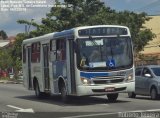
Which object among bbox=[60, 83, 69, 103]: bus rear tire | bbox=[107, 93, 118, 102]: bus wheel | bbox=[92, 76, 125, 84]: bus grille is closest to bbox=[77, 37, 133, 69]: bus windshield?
bbox=[92, 76, 125, 84]: bus grille

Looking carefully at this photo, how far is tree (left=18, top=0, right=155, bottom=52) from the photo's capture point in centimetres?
5112

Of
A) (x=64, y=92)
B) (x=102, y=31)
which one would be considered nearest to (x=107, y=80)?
(x=102, y=31)

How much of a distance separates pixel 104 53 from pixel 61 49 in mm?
2250

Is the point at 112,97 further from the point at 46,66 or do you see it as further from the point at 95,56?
the point at 46,66

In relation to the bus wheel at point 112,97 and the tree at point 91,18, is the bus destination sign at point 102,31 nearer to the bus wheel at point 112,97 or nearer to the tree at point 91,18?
the bus wheel at point 112,97

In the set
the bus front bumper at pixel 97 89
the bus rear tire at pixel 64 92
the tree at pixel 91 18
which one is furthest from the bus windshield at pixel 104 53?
the tree at pixel 91 18


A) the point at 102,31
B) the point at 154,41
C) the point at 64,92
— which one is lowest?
the point at 64,92

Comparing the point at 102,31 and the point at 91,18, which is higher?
the point at 91,18

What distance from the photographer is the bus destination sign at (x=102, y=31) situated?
20719mm

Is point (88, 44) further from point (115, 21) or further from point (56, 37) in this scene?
point (115, 21)

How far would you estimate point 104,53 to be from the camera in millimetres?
20453

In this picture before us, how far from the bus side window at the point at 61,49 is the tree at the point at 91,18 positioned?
27.6 meters

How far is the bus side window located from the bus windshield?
1.29m

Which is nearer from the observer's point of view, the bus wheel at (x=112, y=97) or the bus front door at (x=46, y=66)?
the bus wheel at (x=112, y=97)
